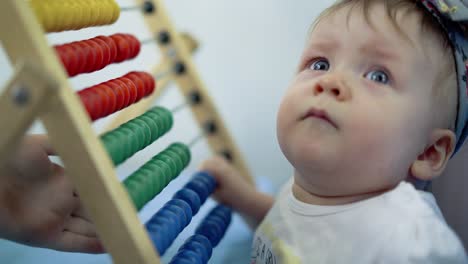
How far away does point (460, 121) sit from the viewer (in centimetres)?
83

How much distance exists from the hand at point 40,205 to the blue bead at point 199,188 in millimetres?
Result: 198

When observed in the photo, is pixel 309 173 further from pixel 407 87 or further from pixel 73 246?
pixel 73 246

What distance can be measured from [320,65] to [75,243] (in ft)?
1.48

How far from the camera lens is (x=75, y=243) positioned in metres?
0.83

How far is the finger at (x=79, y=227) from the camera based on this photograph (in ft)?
2.77

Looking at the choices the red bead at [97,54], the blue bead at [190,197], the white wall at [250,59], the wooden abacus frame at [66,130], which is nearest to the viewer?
the wooden abacus frame at [66,130]

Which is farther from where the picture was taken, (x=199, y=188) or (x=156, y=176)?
(x=199, y=188)

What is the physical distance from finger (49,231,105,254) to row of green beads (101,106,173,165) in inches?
6.1

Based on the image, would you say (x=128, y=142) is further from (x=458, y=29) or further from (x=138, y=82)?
(x=458, y=29)

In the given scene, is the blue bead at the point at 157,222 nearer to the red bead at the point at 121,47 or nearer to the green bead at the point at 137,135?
the green bead at the point at 137,135

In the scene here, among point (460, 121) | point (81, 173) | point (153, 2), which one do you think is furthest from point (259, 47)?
point (81, 173)

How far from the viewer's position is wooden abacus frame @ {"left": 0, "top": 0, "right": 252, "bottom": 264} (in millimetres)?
564

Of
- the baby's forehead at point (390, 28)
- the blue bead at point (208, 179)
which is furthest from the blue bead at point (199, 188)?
the baby's forehead at point (390, 28)

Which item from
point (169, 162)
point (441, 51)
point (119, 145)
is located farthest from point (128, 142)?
point (441, 51)
